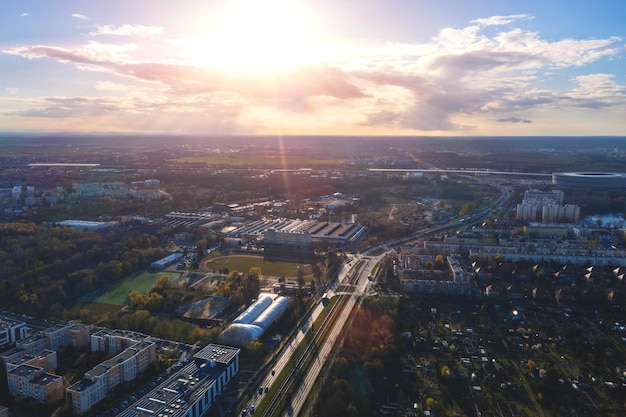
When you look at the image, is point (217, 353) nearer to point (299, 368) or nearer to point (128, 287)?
point (299, 368)

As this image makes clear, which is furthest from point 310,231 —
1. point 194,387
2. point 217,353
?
point 194,387

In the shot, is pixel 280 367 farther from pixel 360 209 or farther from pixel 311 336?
pixel 360 209

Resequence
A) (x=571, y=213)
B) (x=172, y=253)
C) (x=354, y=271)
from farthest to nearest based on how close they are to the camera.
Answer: (x=571, y=213), (x=172, y=253), (x=354, y=271)

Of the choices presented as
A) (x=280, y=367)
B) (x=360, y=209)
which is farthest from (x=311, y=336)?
(x=360, y=209)

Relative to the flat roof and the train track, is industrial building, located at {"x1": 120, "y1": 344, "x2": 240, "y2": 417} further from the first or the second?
the train track

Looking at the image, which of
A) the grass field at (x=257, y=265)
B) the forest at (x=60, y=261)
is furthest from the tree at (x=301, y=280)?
the forest at (x=60, y=261)

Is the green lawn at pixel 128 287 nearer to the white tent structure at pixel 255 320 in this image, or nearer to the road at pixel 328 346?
the white tent structure at pixel 255 320

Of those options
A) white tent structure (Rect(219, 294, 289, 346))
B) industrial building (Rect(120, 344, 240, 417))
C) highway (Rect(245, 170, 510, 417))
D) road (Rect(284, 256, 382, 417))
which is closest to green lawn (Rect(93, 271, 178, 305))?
white tent structure (Rect(219, 294, 289, 346))

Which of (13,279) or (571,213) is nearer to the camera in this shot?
(13,279)
